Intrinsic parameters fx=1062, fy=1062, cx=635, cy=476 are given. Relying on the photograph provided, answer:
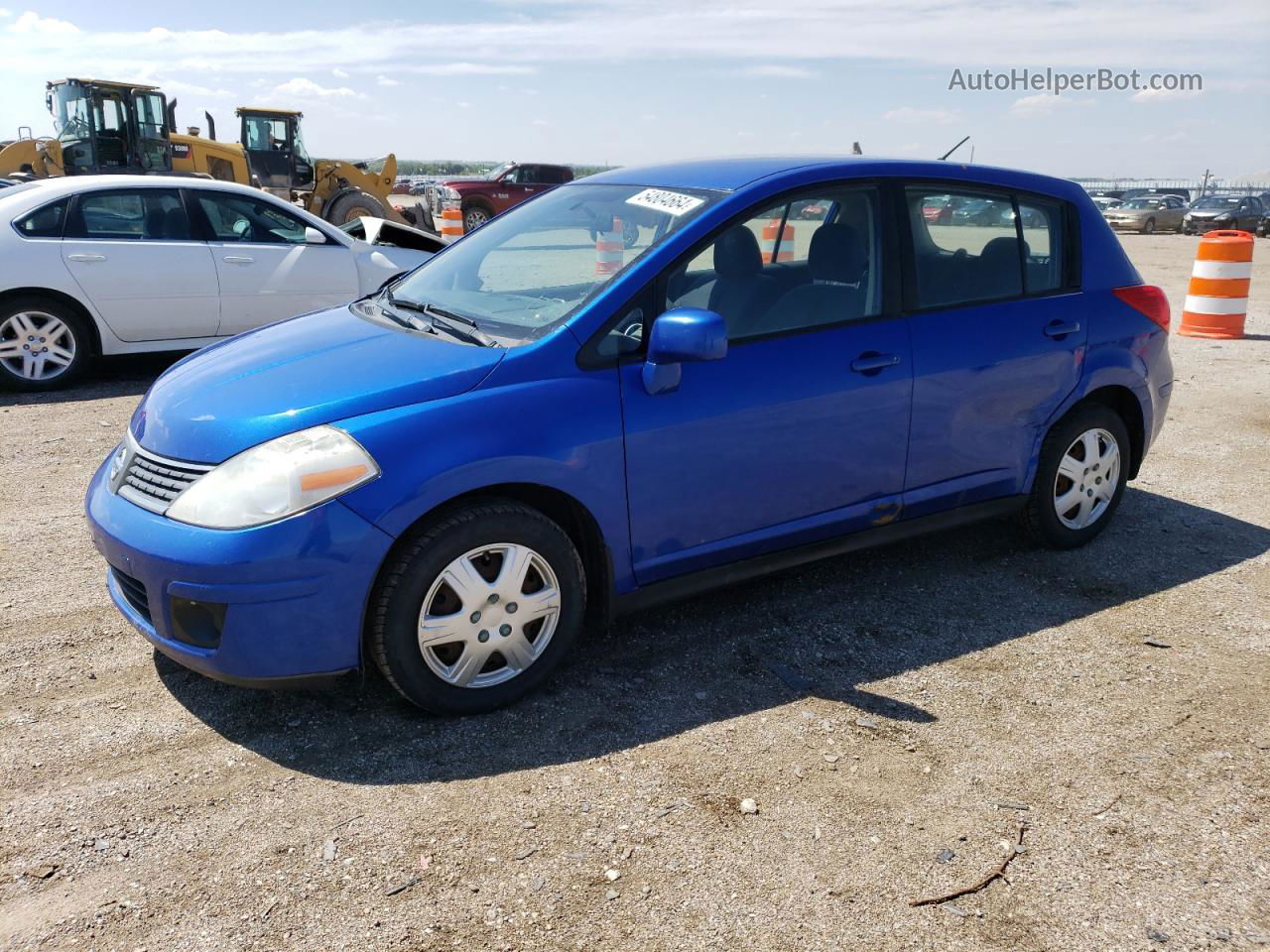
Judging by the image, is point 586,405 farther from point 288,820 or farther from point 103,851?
point 103,851

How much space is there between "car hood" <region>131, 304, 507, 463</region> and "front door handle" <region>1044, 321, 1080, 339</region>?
8.21 feet

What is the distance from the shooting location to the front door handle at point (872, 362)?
158 inches

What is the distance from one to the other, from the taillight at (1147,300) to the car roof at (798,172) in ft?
1.77

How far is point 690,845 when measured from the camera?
113 inches

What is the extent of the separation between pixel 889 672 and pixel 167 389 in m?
2.77

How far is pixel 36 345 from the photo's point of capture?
8.12 metres

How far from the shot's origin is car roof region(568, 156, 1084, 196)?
405 cm

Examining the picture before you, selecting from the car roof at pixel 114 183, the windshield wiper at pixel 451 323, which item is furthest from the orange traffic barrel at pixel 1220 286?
the windshield wiper at pixel 451 323

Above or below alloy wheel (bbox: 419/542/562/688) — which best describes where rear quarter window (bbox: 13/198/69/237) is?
above

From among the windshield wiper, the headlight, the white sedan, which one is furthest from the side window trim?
the white sedan

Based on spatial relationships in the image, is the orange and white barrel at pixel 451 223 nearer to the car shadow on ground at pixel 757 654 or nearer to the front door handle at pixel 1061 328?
the car shadow on ground at pixel 757 654

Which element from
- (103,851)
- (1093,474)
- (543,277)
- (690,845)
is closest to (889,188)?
(543,277)

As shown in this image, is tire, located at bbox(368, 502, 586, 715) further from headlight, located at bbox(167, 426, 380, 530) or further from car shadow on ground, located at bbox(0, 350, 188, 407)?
car shadow on ground, located at bbox(0, 350, 188, 407)

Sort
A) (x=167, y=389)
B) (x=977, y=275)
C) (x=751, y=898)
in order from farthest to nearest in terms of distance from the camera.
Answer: (x=977, y=275) < (x=167, y=389) < (x=751, y=898)
